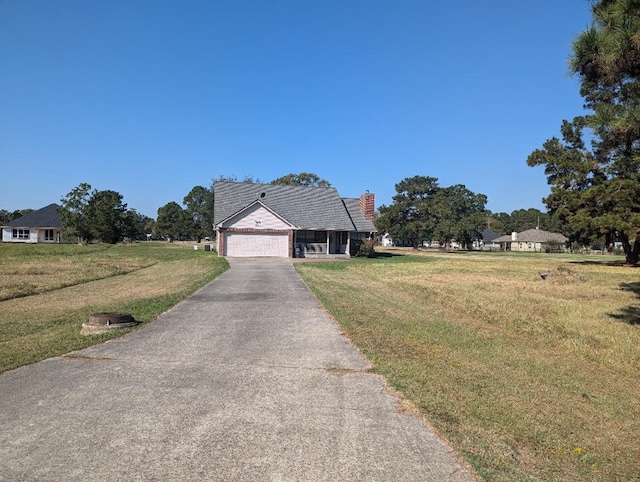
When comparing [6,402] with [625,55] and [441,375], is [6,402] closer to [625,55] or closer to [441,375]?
[441,375]

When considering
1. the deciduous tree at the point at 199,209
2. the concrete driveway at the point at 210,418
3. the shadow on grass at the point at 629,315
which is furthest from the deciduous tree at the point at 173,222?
the concrete driveway at the point at 210,418

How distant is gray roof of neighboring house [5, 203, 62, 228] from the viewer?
62.8 m

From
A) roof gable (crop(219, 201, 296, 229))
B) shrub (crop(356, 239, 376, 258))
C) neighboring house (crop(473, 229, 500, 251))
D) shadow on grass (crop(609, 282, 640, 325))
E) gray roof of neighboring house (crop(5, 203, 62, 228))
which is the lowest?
shadow on grass (crop(609, 282, 640, 325))

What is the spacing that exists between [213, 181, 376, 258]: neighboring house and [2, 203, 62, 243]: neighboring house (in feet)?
125

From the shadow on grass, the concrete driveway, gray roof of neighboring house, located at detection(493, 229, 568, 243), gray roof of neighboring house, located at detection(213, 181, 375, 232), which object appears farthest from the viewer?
gray roof of neighboring house, located at detection(493, 229, 568, 243)

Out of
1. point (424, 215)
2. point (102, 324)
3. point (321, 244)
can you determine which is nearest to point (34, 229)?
point (321, 244)

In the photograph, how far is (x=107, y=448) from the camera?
378cm

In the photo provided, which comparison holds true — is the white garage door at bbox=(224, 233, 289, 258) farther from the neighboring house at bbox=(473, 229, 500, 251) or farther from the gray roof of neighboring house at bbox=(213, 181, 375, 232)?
the neighboring house at bbox=(473, 229, 500, 251)

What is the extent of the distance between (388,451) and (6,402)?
409 centimetres

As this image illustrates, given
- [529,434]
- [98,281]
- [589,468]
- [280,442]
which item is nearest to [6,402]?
[280,442]

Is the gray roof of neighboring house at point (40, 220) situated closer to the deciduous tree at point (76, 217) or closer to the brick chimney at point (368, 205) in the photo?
the deciduous tree at point (76, 217)

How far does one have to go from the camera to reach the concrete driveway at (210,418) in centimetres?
354

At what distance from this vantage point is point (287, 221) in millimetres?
34656

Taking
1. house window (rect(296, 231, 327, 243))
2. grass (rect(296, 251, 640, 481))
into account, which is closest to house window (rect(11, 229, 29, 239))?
house window (rect(296, 231, 327, 243))
